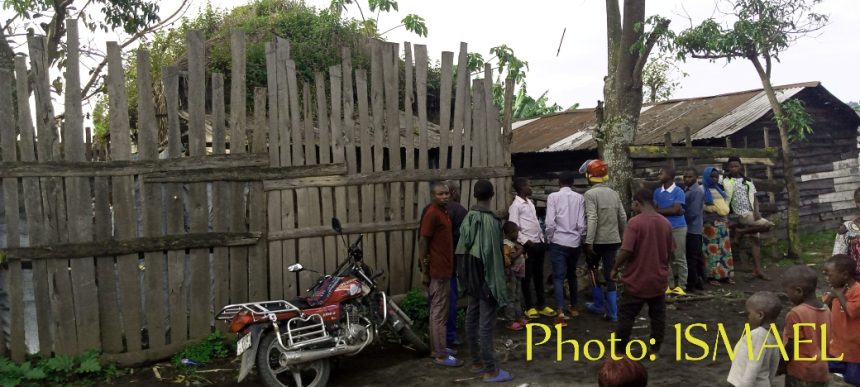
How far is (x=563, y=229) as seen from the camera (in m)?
7.68

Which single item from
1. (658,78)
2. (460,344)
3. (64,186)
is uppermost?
(658,78)

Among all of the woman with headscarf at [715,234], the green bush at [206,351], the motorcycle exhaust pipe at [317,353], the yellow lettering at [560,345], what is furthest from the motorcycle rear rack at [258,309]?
the woman with headscarf at [715,234]

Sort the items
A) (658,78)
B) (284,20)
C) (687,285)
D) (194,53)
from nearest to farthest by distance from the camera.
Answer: (194,53), (687,285), (284,20), (658,78)

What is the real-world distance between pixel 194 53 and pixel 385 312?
9.93 feet

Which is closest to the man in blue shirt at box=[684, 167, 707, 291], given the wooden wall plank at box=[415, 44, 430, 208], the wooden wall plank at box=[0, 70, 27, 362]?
the wooden wall plank at box=[415, 44, 430, 208]

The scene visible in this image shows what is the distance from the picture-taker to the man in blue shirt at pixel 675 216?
28.3 ft

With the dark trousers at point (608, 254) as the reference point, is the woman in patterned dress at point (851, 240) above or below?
above

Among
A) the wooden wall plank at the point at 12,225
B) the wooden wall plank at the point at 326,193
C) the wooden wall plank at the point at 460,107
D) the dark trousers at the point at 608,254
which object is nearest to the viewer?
the wooden wall plank at the point at 12,225

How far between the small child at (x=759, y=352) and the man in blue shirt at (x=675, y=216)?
15.7ft

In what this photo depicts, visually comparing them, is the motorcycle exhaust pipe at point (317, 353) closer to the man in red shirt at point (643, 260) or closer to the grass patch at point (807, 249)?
the man in red shirt at point (643, 260)

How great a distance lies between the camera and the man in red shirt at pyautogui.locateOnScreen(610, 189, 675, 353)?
230 inches

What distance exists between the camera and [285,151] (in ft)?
22.4

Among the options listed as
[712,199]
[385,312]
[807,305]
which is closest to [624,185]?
[712,199]

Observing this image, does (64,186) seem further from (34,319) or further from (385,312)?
(385,312)
